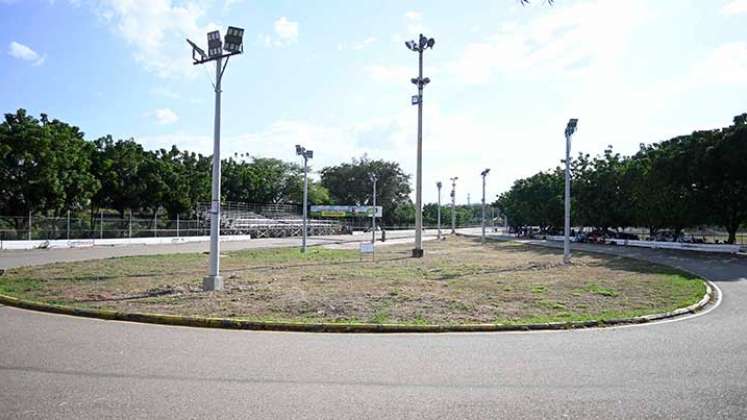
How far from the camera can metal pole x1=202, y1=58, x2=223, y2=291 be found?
13.7 metres

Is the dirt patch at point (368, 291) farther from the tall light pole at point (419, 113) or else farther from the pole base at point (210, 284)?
the tall light pole at point (419, 113)

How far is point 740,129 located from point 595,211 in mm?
19739

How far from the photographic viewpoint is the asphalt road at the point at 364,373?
523 centimetres

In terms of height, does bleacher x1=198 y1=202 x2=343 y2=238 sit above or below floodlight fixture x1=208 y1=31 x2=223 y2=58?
below

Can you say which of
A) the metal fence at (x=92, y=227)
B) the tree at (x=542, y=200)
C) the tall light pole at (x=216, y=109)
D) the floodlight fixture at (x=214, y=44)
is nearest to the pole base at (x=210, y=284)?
the tall light pole at (x=216, y=109)

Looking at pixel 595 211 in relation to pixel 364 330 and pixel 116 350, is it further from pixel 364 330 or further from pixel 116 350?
pixel 116 350

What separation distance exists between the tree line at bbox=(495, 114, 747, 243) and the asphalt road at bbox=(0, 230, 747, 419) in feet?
97.9

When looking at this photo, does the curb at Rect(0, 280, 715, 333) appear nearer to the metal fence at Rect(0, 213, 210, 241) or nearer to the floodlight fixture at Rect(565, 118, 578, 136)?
the floodlight fixture at Rect(565, 118, 578, 136)

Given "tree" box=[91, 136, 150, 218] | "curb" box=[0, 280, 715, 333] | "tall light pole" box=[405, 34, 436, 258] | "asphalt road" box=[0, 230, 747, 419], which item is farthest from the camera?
"tree" box=[91, 136, 150, 218]

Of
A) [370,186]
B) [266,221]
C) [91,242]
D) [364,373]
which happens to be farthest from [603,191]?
[370,186]

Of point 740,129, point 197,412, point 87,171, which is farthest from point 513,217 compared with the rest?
point 197,412

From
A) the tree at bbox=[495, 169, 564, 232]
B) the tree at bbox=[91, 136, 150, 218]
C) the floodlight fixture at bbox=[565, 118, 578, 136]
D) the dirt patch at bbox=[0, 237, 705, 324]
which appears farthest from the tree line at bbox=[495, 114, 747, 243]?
the tree at bbox=[91, 136, 150, 218]

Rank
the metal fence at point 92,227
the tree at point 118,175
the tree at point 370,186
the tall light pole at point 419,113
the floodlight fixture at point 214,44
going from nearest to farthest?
the floodlight fixture at point 214,44 → the tall light pole at point 419,113 → the metal fence at point 92,227 → the tree at point 118,175 → the tree at point 370,186

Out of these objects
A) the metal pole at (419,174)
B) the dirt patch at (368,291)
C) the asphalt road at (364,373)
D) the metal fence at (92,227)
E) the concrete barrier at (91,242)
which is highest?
the metal pole at (419,174)
